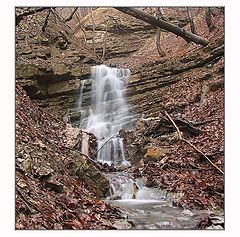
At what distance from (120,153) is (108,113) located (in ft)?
1.77

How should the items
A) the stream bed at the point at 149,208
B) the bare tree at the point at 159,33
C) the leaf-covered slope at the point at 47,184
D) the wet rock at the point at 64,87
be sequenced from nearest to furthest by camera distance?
1. the leaf-covered slope at the point at 47,184
2. the stream bed at the point at 149,208
3. the bare tree at the point at 159,33
4. the wet rock at the point at 64,87

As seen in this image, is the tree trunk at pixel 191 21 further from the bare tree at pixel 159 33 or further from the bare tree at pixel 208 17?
the bare tree at pixel 159 33

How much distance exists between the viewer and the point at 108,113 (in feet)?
18.8

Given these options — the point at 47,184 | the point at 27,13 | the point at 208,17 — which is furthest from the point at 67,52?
the point at 47,184

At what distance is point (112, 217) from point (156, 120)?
1421mm

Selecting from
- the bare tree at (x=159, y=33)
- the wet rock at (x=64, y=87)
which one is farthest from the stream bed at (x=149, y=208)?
the bare tree at (x=159, y=33)

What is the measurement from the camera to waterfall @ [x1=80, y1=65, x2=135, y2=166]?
18.0ft

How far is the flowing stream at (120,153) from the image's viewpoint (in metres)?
4.78

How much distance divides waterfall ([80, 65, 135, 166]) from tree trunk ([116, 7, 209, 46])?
753 millimetres

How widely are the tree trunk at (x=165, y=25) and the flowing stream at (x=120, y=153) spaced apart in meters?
0.76

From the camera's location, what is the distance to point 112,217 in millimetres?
4762

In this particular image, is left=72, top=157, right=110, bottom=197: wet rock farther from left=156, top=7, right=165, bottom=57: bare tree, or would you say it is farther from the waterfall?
left=156, top=7, right=165, bottom=57: bare tree

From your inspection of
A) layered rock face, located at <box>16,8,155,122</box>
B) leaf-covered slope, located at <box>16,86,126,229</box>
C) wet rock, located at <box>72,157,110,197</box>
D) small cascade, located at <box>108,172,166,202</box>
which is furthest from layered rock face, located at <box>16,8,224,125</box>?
small cascade, located at <box>108,172,166,202</box>
